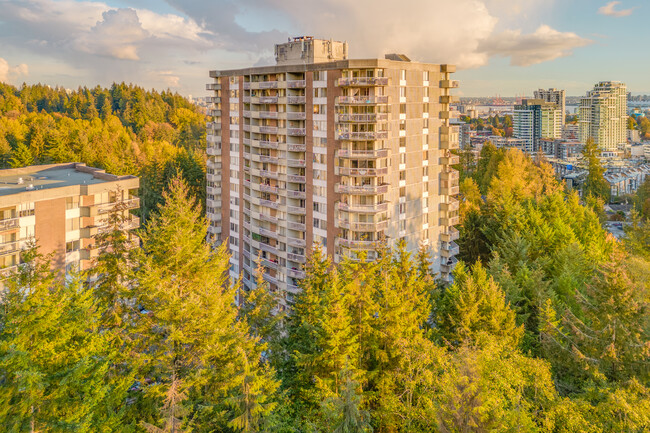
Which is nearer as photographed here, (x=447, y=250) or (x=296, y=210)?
(x=296, y=210)

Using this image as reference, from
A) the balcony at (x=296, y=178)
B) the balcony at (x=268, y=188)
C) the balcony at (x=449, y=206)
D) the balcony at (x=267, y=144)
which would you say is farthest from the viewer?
the balcony at (x=449, y=206)

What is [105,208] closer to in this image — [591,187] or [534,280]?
[534,280]

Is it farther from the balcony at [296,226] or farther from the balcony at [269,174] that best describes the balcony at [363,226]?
the balcony at [269,174]

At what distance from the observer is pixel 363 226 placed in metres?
43.9

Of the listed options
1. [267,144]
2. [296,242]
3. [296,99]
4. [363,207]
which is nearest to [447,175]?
[363,207]

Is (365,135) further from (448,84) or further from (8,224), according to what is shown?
(8,224)

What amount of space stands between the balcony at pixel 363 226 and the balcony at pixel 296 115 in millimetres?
10961

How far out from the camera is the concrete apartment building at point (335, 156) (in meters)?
43.8

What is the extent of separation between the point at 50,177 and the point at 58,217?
45.9 feet

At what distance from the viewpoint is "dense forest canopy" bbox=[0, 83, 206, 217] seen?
3268 inches

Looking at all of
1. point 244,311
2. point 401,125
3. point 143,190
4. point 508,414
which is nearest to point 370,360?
point 244,311

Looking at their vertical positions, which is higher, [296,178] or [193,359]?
[296,178]

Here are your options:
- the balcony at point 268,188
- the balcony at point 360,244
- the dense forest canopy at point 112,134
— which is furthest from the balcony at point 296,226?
the dense forest canopy at point 112,134

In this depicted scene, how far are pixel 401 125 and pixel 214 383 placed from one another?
99.9ft
